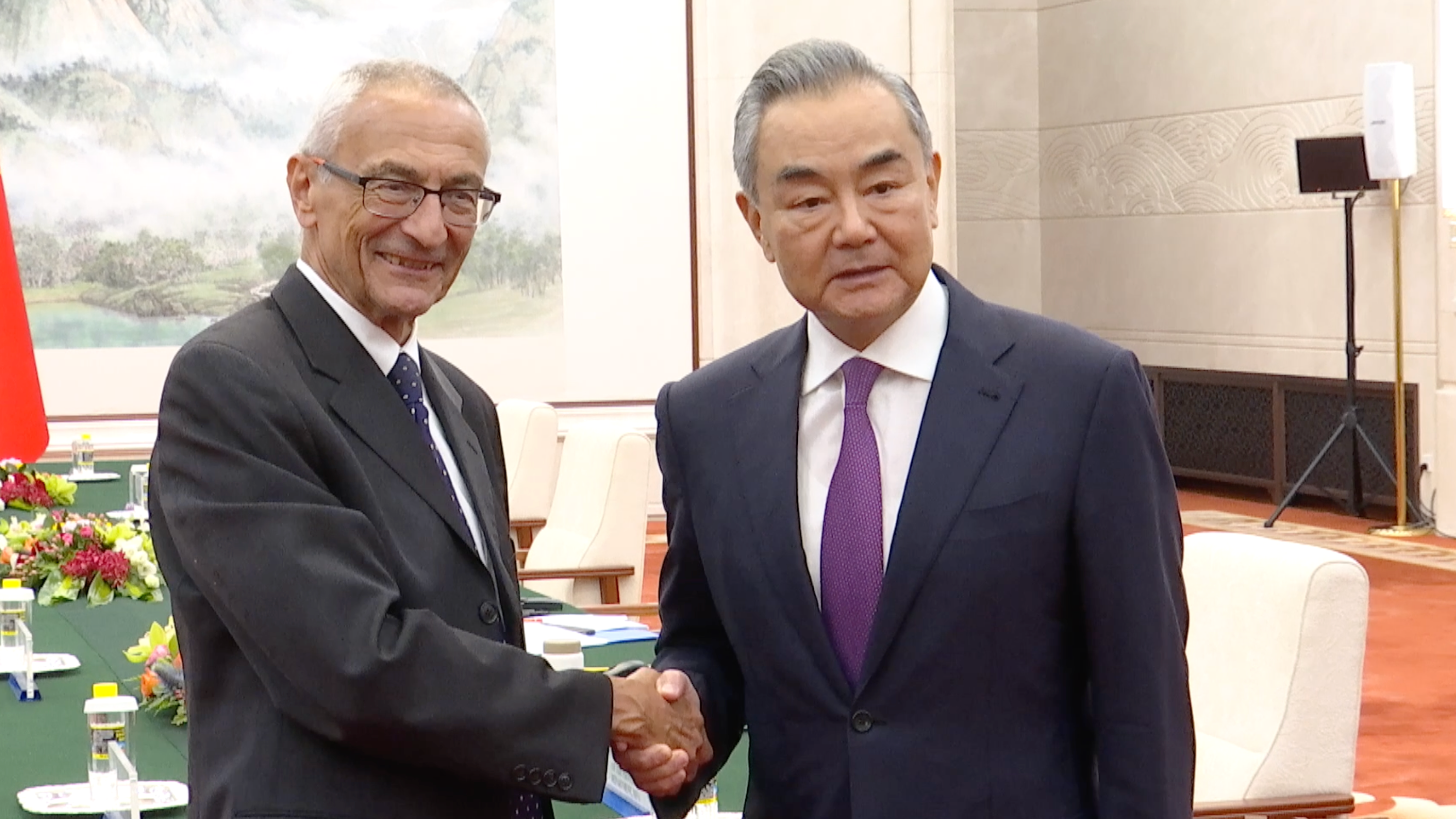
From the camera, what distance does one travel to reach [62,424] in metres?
11.0

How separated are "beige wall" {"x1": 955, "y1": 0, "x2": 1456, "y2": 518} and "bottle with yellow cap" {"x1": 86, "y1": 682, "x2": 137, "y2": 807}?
9.43 meters

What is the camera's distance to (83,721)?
352 centimetres

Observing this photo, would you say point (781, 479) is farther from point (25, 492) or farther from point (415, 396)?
point (25, 492)

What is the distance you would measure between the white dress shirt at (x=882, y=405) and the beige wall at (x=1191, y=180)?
9.64 m

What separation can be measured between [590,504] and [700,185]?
563 cm

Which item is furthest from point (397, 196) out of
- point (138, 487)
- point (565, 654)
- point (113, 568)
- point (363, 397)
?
point (138, 487)

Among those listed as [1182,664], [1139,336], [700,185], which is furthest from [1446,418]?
[1182,664]

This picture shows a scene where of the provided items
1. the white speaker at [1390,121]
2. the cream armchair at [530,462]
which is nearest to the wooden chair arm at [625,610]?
the cream armchair at [530,462]

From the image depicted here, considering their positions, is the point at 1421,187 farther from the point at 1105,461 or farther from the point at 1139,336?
the point at 1105,461

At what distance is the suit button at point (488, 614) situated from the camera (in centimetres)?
212

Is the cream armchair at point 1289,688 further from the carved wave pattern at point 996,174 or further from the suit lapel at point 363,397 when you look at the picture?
the carved wave pattern at point 996,174

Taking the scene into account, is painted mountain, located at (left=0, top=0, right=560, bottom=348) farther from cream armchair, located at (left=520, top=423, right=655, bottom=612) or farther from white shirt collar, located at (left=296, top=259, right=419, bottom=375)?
white shirt collar, located at (left=296, top=259, right=419, bottom=375)

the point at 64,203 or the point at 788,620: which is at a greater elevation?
the point at 64,203

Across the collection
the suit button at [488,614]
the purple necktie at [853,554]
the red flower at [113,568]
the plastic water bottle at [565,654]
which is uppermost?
the purple necktie at [853,554]
